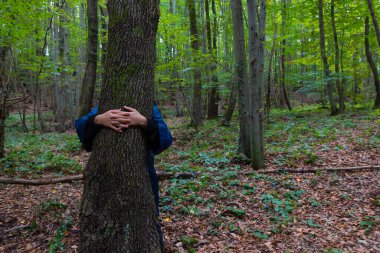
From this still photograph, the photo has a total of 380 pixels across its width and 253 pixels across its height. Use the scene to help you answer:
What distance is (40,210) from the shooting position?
14.8ft

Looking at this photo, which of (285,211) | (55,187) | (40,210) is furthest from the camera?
(55,187)

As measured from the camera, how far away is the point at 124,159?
101 inches

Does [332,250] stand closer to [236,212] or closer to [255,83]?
[236,212]

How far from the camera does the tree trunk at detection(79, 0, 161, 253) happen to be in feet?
8.29

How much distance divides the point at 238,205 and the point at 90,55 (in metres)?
6.75

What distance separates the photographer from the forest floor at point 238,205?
397cm

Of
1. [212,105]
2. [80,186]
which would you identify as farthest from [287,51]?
[80,186]

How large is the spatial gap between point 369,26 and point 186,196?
16156mm

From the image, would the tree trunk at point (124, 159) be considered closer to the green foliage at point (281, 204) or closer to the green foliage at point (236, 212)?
the green foliage at point (236, 212)

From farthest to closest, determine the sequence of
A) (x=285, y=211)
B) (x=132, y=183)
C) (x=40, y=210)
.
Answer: (x=285, y=211), (x=40, y=210), (x=132, y=183)

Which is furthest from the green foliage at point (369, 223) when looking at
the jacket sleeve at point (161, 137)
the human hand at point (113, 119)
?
the human hand at point (113, 119)

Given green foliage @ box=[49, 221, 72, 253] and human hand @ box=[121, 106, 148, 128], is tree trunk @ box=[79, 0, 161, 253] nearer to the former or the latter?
human hand @ box=[121, 106, 148, 128]

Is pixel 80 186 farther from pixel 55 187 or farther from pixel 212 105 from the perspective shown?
pixel 212 105

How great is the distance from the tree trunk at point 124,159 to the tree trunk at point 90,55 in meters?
6.82
